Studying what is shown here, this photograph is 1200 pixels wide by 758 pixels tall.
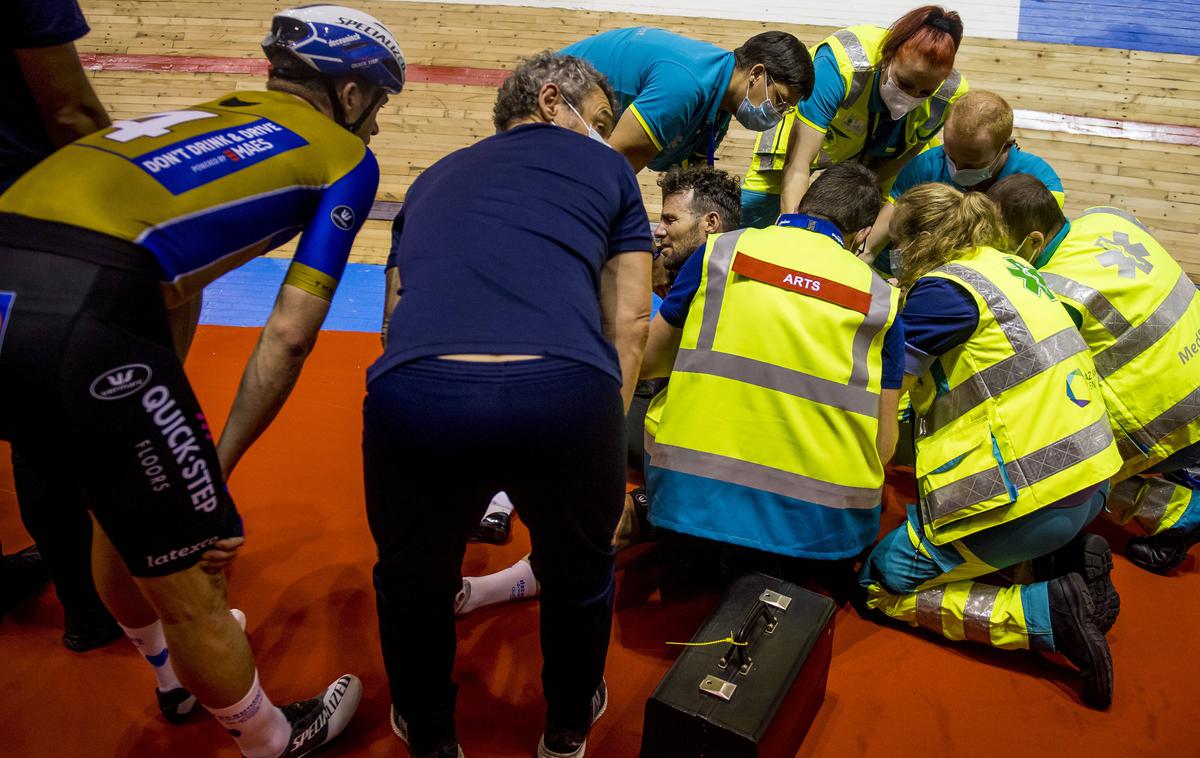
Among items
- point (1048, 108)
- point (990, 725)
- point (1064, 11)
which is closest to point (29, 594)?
point (990, 725)

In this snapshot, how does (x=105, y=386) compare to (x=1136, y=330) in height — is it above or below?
above

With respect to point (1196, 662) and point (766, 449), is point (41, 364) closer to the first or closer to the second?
point (766, 449)

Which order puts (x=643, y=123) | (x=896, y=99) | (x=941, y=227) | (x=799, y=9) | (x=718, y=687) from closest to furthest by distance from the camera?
(x=718, y=687) → (x=941, y=227) → (x=643, y=123) → (x=896, y=99) → (x=799, y=9)


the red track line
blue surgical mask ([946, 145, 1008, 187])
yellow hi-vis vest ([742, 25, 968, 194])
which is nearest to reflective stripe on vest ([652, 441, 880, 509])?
blue surgical mask ([946, 145, 1008, 187])

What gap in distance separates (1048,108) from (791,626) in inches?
229

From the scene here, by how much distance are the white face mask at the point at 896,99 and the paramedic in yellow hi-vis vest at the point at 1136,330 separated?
0.83 m

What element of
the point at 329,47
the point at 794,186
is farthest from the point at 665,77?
the point at 329,47

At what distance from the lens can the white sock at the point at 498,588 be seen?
2369 mm

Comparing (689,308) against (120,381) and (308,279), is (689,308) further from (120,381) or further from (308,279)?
(120,381)

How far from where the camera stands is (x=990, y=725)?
2.11 meters

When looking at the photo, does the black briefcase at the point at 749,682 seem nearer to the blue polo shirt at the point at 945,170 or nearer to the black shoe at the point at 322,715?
the black shoe at the point at 322,715

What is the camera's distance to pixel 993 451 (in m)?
2.23

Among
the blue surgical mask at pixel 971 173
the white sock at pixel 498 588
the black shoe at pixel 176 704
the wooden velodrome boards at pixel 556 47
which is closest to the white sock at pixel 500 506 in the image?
the white sock at pixel 498 588

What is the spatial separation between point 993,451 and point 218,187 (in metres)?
1.92
